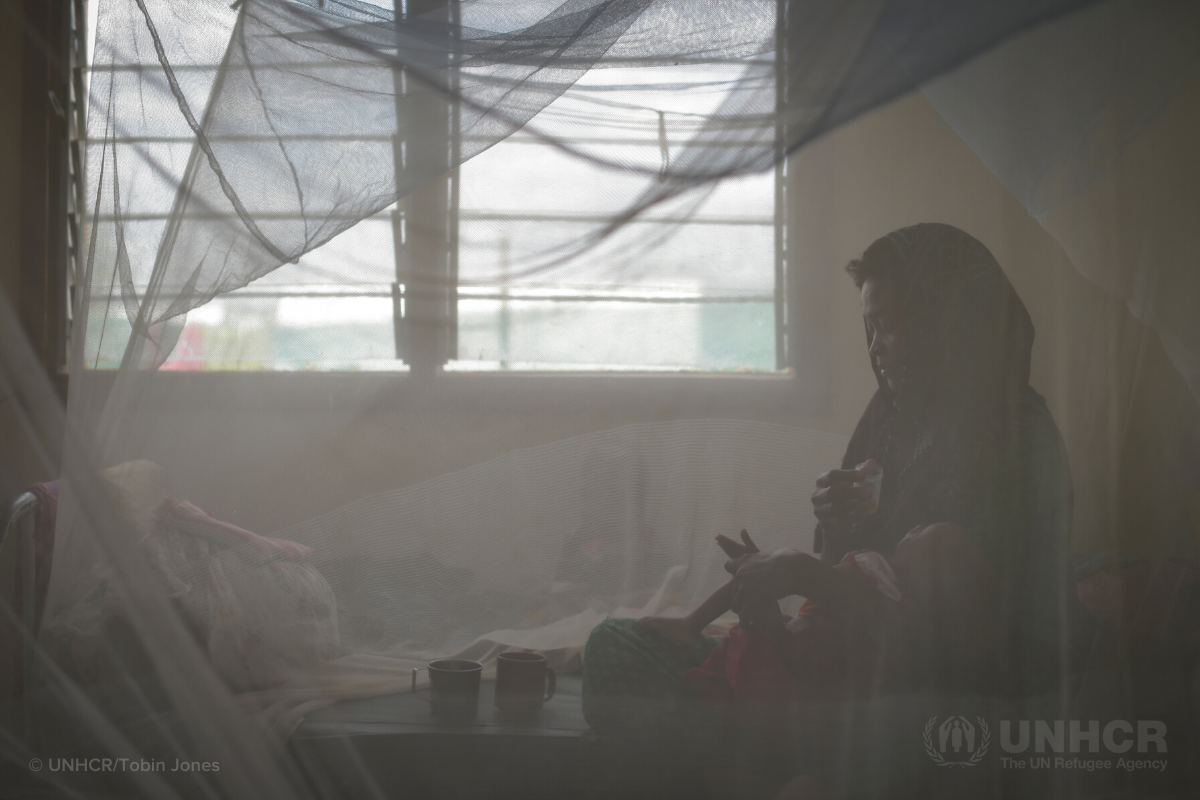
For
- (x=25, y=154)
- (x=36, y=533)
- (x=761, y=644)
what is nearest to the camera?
(x=761, y=644)

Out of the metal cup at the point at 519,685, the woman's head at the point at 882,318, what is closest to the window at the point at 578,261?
the woman's head at the point at 882,318

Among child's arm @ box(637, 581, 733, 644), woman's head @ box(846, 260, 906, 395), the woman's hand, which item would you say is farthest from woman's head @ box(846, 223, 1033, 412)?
child's arm @ box(637, 581, 733, 644)

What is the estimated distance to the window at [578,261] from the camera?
2.97ft

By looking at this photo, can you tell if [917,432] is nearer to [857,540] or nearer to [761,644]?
[857,540]

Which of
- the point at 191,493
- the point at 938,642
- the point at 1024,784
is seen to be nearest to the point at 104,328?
the point at 191,493

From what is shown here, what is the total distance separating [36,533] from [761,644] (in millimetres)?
1143

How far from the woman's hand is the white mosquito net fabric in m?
0.03

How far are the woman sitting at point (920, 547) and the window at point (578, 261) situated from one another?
20 cm

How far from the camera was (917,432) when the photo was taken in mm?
919

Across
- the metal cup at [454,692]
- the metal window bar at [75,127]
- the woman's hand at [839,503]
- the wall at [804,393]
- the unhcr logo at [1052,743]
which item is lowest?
the unhcr logo at [1052,743]

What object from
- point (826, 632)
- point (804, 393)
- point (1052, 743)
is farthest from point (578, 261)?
point (1052, 743)

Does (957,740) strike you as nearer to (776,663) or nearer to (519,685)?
(776,663)

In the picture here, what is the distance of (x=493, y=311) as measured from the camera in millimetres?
919

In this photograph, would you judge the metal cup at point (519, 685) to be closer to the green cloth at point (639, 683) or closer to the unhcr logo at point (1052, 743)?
the green cloth at point (639, 683)
